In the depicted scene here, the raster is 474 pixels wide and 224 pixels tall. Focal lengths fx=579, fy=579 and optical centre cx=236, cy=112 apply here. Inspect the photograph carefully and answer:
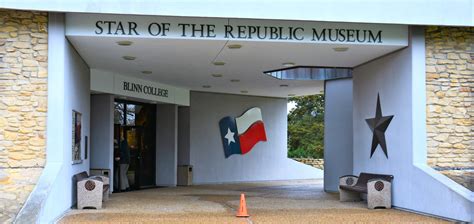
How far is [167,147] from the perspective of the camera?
63.0 ft

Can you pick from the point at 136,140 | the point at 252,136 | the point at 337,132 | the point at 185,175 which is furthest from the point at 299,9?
the point at 252,136

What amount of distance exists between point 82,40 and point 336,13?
4.97m

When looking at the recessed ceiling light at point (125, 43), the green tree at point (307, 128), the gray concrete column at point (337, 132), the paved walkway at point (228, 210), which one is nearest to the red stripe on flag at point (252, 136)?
the gray concrete column at point (337, 132)

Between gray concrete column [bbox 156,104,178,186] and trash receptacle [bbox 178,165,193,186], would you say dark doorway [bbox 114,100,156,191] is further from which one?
trash receptacle [bbox 178,165,193,186]

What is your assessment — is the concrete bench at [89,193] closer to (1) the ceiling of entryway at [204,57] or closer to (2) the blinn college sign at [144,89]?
(1) the ceiling of entryway at [204,57]

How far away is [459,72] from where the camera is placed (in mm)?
12148

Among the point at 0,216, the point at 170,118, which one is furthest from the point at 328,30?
the point at 170,118

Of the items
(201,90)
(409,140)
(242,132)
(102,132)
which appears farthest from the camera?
(242,132)

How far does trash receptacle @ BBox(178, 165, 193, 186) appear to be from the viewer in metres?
19.7

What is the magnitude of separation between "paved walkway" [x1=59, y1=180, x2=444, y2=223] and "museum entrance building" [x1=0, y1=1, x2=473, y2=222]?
2.44 ft

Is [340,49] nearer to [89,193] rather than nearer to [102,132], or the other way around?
[89,193]

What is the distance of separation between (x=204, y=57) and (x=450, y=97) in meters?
5.47

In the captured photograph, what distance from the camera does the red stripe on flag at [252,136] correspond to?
22172 mm

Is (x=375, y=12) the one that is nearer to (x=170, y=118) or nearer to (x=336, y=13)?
(x=336, y=13)
